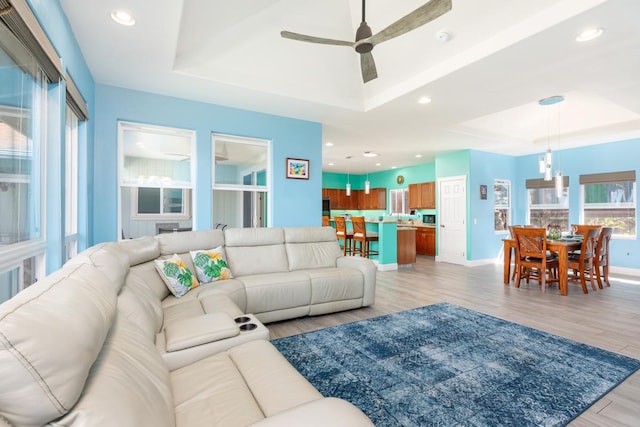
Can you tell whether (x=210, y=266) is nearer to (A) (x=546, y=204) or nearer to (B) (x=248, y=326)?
(B) (x=248, y=326)

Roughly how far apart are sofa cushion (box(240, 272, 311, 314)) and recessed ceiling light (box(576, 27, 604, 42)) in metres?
3.28

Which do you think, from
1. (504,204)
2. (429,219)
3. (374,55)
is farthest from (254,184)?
(504,204)

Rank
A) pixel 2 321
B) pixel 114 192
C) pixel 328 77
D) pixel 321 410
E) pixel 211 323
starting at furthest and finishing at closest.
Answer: pixel 328 77
pixel 114 192
pixel 211 323
pixel 321 410
pixel 2 321

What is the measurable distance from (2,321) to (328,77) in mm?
3882

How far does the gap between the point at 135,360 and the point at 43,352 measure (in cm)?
47

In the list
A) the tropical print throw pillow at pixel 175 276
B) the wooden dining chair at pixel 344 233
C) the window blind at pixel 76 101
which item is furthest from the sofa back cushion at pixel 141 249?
the wooden dining chair at pixel 344 233

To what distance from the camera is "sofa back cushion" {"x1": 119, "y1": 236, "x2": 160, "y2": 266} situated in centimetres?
242

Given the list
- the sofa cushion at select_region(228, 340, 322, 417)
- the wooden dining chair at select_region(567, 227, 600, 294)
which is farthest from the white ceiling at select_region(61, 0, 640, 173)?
the sofa cushion at select_region(228, 340, 322, 417)

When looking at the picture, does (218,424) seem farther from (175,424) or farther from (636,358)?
(636,358)

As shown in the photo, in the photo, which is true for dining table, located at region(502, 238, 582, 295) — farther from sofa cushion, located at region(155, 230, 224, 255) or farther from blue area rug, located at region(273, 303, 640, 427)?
sofa cushion, located at region(155, 230, 224, 255)

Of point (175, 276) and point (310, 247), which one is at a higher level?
point (310, 247)

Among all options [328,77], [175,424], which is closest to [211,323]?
[175,424]

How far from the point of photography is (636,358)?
2.44 metres

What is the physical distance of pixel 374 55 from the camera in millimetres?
3527
